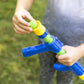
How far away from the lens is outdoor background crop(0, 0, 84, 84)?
156 cm

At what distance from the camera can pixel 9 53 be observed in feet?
5.79

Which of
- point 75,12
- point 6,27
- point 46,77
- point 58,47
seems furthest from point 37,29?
point 6,27

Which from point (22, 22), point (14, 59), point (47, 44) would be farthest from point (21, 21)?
point (14, 59)

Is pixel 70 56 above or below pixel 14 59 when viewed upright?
above

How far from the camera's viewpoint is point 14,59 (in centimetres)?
171

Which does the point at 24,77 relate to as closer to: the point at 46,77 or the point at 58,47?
the point at 46,77

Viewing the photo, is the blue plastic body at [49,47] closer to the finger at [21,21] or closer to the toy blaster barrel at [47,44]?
the toy blaster barrel at [47,44]

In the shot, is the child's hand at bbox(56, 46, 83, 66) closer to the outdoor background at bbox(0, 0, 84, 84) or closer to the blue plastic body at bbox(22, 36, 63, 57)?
the blue plastic body at bbox(22, 36, 63, 57)

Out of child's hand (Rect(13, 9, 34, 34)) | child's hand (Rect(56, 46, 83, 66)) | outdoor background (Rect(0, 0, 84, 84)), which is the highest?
child's hand (Rect(13, 9, 34, 34))

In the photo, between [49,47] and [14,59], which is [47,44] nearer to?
[49,47]

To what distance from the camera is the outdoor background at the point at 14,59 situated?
156 cm

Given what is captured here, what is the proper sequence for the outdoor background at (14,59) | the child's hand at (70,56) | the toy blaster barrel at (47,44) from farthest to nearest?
the outdoor background at (14,59)
the child's hand at (70,56)
the toy blaster barrel at (47,44)

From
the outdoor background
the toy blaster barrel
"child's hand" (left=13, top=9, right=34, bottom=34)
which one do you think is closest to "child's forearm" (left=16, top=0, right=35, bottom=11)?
"child's hand" (left=13, top=9, right=34, bottom=34)

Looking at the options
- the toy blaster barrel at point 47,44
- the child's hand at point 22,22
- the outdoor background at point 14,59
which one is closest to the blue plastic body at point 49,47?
the toy blaster barrel at point 47,44
